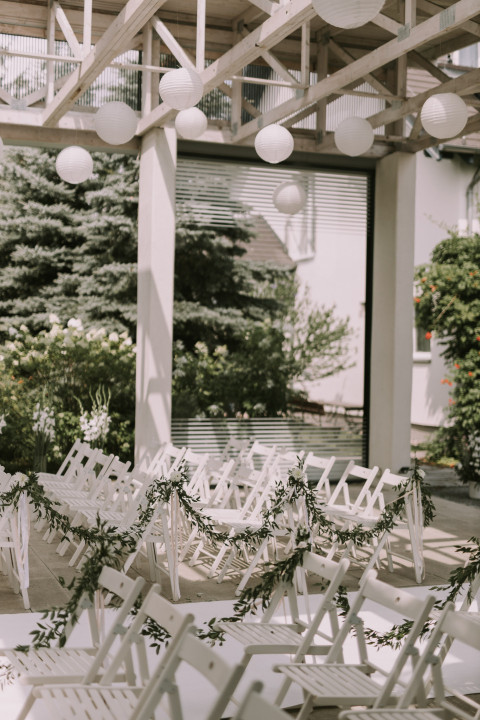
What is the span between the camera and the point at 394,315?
38.1ft

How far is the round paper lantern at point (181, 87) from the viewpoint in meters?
6.38

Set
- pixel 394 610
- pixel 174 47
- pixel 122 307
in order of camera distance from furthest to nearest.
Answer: pixel 122 307
pixel 174 47
pixel 394 610

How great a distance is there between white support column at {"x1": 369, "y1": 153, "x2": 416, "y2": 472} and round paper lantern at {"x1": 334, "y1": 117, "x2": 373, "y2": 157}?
405 centimetres

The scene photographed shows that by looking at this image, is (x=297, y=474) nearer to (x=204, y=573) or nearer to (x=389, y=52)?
(x=204, y=573)

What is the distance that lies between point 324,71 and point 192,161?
5.99 feet

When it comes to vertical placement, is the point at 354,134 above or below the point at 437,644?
above

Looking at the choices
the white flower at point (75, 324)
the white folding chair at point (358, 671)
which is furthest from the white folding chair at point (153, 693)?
the white flower at point (75, 324)

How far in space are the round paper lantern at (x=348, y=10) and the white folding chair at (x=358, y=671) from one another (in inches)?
113

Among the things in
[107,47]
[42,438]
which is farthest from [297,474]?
[42,438]

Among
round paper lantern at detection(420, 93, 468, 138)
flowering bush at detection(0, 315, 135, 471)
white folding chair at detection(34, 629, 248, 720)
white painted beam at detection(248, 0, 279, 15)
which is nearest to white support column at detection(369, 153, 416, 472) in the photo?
flowering bush at detection(0, 315, 135, 471)

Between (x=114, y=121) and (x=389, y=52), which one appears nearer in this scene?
(x=114, y=121)

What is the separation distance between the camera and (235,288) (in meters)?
11.2

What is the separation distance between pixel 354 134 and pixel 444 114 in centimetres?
118

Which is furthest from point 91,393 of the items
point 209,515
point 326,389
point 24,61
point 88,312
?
point 209,515
